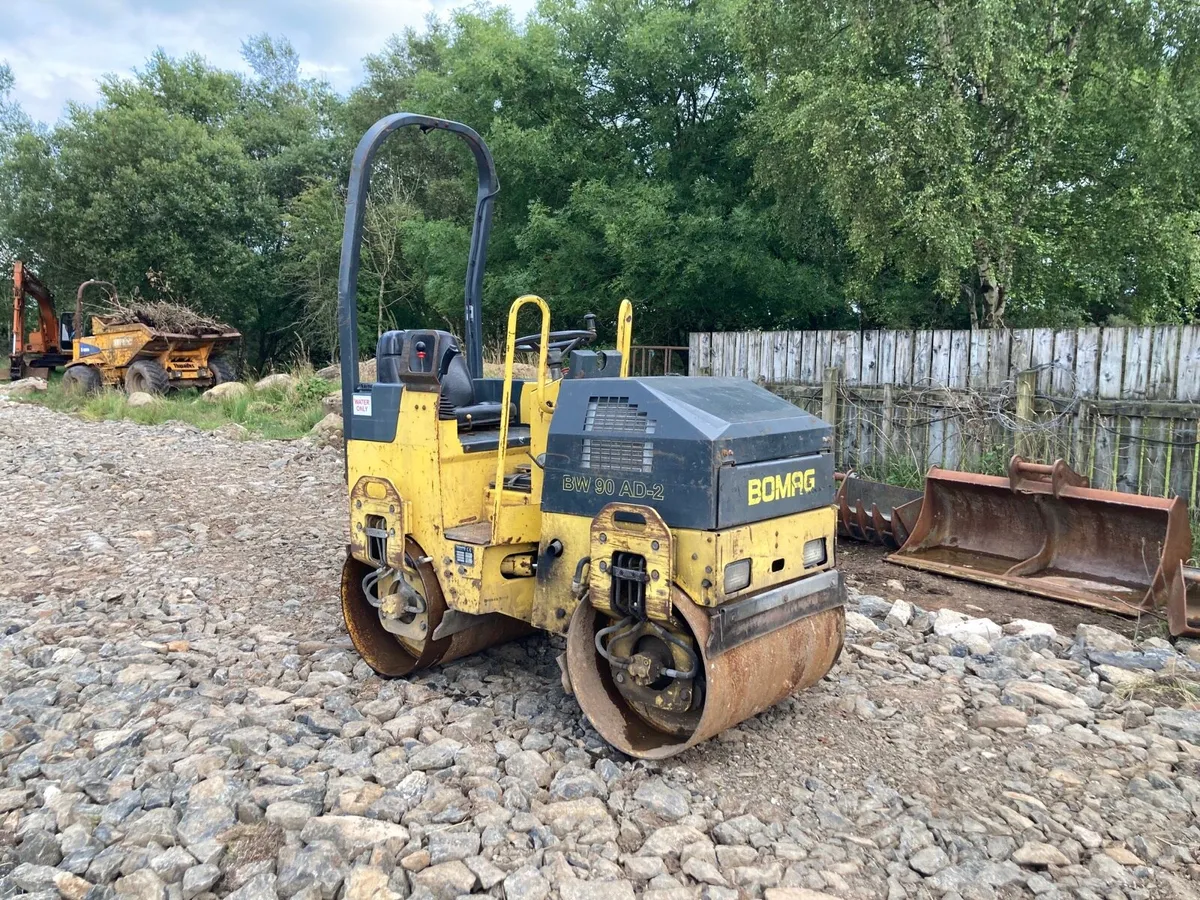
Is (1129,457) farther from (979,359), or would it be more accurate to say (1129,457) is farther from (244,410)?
(244,410)

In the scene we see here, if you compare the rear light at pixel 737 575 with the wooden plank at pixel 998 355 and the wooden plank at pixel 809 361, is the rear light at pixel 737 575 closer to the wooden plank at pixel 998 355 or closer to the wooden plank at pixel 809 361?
the wooden plank at pixel 998 355

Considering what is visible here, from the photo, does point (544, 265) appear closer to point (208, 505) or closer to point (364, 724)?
point (208, 505)

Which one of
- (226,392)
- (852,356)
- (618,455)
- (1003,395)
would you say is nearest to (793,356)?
(852,356)

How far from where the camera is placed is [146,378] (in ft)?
58.9

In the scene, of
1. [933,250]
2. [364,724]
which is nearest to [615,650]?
[364,724]

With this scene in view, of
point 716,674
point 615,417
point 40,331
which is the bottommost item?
point 716,674

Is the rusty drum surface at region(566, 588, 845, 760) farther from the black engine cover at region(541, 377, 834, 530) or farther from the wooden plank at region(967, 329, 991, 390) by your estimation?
the wooden plank at region(967, 329, 991, 390)

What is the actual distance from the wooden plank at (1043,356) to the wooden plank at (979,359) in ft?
1.42

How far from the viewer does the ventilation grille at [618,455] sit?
354 centimetres

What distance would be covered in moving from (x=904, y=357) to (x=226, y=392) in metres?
13.0

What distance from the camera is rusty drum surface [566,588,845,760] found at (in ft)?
11.1

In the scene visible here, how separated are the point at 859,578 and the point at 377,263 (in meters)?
18.0

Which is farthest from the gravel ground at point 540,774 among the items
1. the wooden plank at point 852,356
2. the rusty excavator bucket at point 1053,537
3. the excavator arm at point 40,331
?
the excavator arm at point 40,331

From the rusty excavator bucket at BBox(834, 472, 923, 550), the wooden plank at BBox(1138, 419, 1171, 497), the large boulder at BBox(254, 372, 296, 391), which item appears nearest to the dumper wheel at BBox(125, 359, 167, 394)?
the large boulder at BBox(254, 372, 296, 391)
